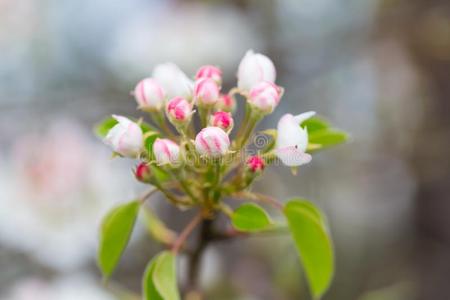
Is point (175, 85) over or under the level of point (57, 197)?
over

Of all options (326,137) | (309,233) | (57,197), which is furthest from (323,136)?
(57,197)

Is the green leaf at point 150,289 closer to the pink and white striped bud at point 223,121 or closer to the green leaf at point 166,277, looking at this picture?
the green leaf at point 166,277

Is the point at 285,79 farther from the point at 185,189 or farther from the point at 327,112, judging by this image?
the point at 185,189

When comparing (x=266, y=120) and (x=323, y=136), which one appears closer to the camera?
(x=323, y=136)

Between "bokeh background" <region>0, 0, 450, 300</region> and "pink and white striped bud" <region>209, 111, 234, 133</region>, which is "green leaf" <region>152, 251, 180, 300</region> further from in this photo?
"bokeh background" <region>0, 0, 450, 300</region>

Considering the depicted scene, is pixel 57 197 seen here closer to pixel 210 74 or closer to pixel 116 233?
pixel 116 233

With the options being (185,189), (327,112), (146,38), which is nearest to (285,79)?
(327,112)

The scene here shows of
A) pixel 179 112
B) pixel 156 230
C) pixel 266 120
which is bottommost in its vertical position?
pixel 266 120
